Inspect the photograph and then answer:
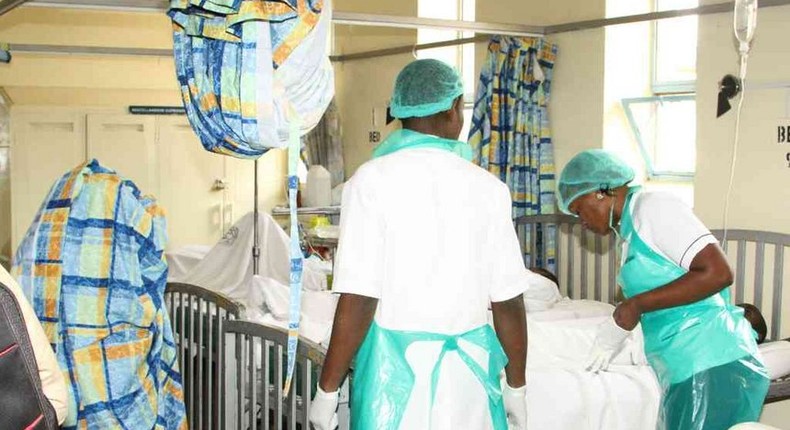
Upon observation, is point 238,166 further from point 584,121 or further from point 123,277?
point 123,277

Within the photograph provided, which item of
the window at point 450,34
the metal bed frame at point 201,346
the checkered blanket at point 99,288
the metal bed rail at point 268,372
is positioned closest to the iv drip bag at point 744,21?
the metal bed rail at point 268,372

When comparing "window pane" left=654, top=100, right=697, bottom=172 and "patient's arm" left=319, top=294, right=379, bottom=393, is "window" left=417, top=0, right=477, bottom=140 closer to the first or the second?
"window pane" left=654, top=100, right=697, bottom=172

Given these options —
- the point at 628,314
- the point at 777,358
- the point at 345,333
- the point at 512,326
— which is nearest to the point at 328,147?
the point at 777,358

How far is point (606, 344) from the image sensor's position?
2.82m

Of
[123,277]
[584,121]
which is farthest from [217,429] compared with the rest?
[584,121]

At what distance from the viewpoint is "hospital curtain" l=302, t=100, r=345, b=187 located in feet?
23.8

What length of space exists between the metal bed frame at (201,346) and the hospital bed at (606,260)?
2.24m

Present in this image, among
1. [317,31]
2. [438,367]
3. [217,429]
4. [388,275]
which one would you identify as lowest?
[217,429]

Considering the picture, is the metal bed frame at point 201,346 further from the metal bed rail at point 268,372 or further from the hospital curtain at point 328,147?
the hospital curtain at point 328,147

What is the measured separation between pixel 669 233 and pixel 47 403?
158cm

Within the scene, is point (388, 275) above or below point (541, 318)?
above

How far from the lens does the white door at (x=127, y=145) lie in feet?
23.1

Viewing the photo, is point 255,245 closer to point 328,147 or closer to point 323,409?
point 323,409

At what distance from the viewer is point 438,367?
7.07 feet
